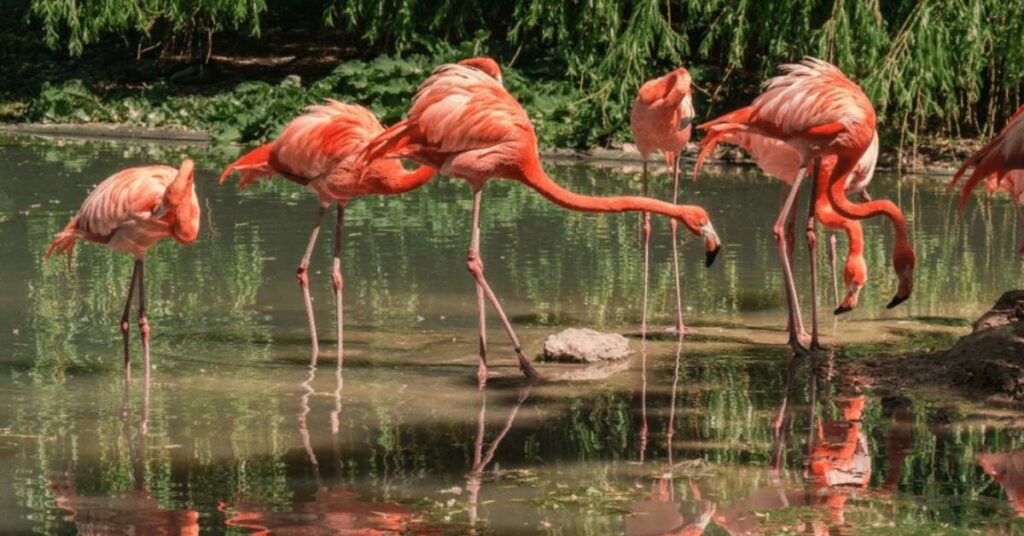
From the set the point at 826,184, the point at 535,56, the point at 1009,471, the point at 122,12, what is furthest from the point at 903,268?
the point at 122,12

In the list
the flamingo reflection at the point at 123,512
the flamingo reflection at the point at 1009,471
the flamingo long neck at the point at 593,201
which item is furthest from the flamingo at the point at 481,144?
the flamingo reflection at the point at 123,512

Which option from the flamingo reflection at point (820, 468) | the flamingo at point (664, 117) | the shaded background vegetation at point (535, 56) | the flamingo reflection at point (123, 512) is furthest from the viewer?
the shaded background vegetation at point (535, 56)

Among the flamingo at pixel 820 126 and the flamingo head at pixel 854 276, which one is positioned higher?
the flamingo at pixel 820 126

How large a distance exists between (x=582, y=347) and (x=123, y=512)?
8.32ft

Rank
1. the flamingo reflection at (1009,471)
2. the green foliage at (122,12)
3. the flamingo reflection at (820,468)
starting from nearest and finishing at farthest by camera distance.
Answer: the flamingo reflection at (820,468)
the flamingo reflection at (1009,471)
the green foliage at (122,12)

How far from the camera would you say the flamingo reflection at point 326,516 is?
412 cm

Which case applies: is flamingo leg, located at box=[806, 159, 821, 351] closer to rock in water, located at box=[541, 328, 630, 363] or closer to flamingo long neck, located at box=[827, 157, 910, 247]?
flamingo long neck, located at box=[827, 157, 910, 247]

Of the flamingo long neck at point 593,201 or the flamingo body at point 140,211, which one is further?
the flamingo long neck at point 593,201

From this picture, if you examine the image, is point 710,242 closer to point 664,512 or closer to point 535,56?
point 664,512

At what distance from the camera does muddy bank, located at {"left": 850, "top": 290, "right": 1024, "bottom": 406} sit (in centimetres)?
575

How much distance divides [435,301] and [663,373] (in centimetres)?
173

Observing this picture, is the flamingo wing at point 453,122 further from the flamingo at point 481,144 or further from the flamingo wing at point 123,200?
the flamingo wing at point 123,200

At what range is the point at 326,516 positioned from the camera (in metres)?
4.25

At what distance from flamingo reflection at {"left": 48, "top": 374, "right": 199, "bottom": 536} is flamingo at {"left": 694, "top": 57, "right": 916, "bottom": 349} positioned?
3.07 meters
